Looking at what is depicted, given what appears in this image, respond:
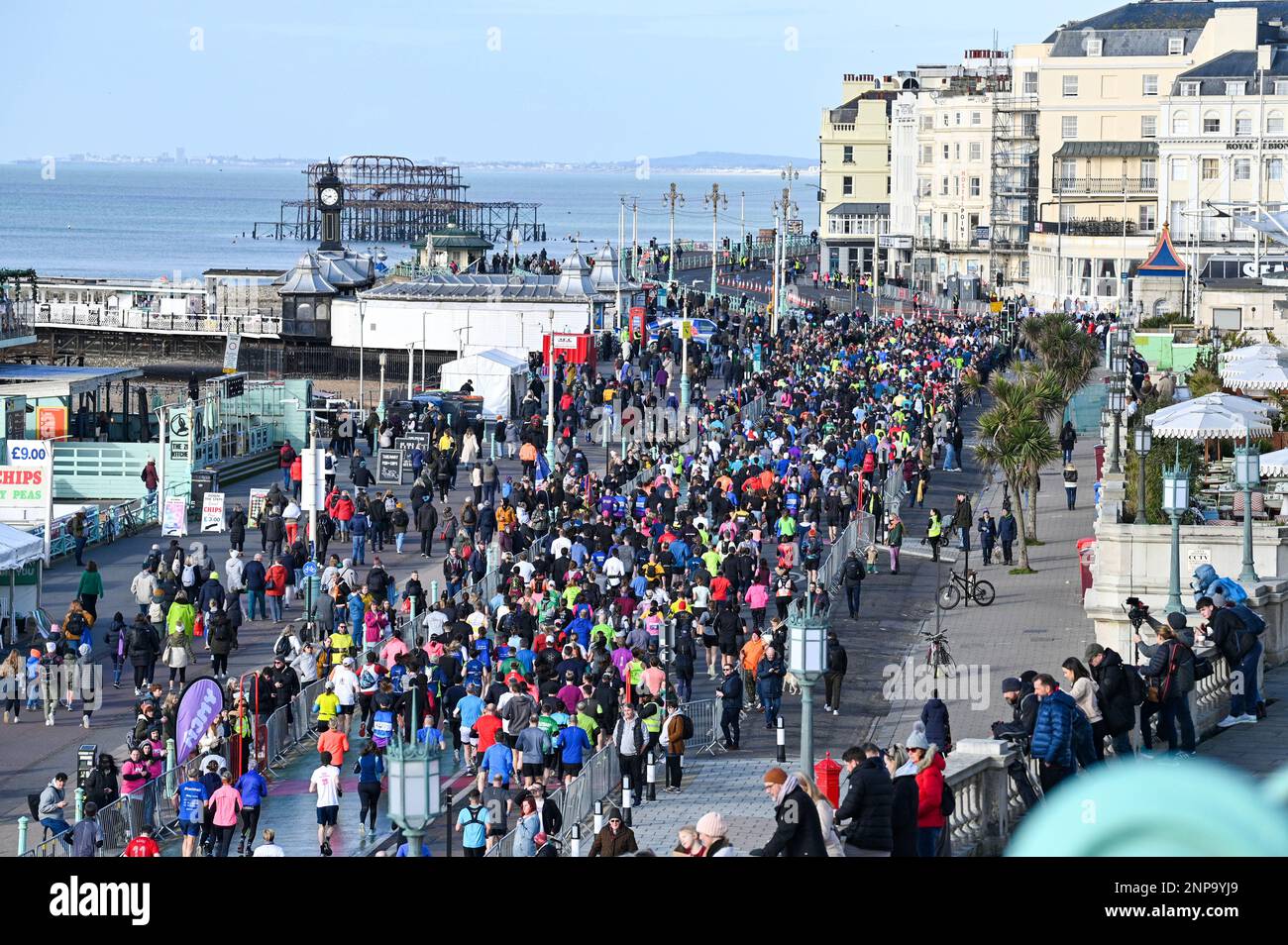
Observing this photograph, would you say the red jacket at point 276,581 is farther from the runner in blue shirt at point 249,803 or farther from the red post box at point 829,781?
the red post box at point 829,781

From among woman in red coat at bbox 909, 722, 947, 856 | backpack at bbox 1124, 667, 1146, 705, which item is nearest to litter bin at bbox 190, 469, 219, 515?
backpack at bbox 1124, 667, 1146, 705

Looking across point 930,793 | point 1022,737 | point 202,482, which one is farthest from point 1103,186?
point 930,793

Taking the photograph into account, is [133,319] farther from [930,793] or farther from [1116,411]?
[930,793]

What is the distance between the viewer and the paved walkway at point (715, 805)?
19094 millimetres

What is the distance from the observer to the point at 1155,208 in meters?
94.4

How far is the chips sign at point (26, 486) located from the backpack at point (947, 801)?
22286 millimetres

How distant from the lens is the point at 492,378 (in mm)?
52594

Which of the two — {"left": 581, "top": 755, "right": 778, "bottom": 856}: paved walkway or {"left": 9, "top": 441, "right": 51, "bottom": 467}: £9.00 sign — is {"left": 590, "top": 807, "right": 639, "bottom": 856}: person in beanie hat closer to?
{"left": 581, "top": 755, "right": 778, "bottom": 856}: paved walkway

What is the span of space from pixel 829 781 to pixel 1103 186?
8476 cm

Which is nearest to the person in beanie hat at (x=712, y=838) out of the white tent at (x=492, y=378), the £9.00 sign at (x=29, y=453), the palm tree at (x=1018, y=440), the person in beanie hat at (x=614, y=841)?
the person in beanie hat at (x=614, y=841)

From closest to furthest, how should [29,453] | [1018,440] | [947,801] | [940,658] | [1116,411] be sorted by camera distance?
[947,801] < [940,658] < [29,453] < [1116,411] < [1018,440]

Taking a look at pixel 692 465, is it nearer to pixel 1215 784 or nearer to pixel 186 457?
pixel 186 457
